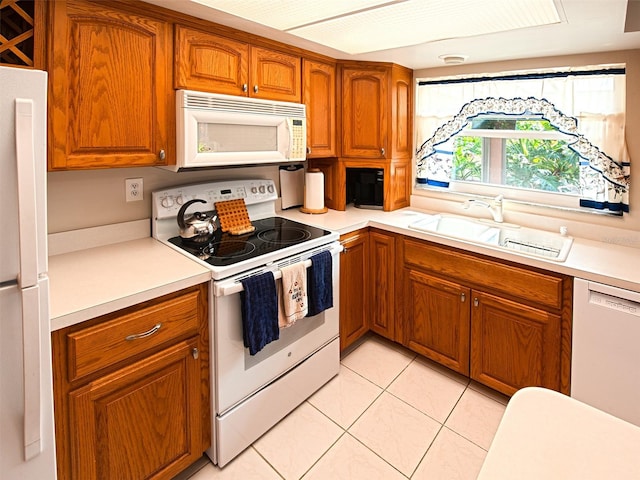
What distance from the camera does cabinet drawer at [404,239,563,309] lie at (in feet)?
6.28

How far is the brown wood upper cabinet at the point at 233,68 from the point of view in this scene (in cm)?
183

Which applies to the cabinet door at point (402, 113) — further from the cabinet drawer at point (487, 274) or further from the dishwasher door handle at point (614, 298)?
the dishwasher door handle at point (614, 298)

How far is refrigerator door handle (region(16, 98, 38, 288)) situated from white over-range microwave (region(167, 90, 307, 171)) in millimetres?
930

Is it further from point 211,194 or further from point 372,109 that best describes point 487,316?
point 211,194

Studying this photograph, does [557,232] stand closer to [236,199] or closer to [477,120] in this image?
[477,120]

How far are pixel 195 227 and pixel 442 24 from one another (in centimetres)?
154

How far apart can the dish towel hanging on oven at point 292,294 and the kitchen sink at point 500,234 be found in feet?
2.82

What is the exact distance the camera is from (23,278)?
0.95 meters

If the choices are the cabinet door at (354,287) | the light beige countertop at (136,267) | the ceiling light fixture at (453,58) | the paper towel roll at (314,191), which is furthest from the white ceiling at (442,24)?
the cabinet door at (354,287)

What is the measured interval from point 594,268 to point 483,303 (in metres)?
0.56

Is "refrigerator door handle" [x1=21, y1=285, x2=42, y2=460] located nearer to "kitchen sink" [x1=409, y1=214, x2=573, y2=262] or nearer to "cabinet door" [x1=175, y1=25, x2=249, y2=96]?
"cabinet door" [x1=175, y1=25, x2=249, y2=96]

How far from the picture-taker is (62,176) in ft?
5.85

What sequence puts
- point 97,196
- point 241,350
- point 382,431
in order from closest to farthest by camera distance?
point 241,350 < point 97,196 < point 382,431

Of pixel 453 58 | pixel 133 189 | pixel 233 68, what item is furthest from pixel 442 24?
pixel 133 189
